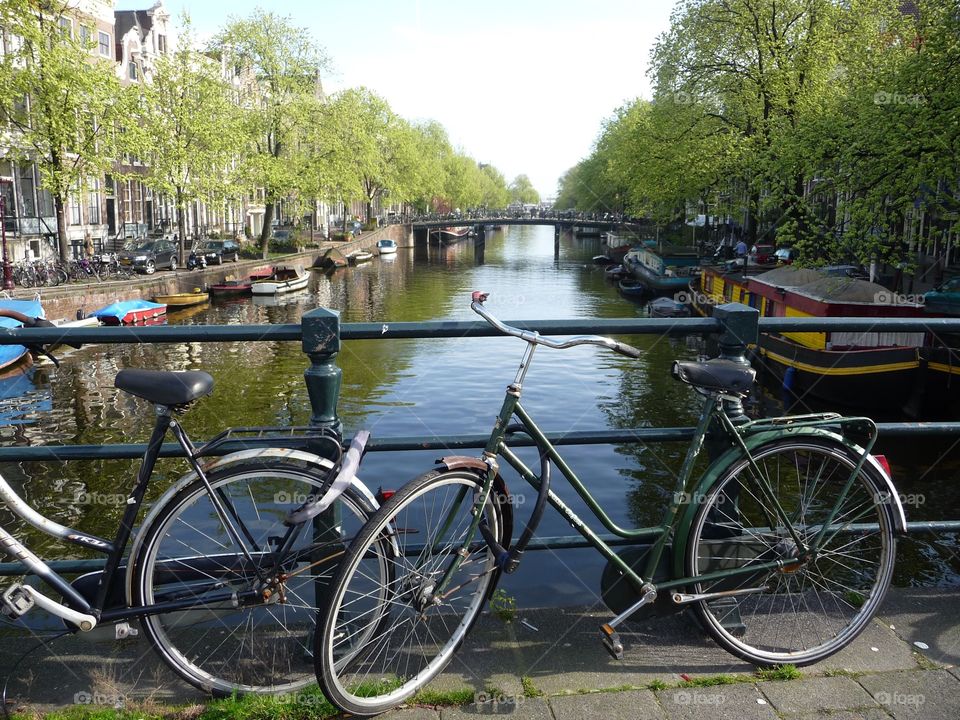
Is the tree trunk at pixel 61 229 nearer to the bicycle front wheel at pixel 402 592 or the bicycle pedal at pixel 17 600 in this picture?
the bicycle pedal at pixel 17 600

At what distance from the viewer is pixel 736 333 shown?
3496mm

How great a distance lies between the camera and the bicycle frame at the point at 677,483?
2996 millimetres

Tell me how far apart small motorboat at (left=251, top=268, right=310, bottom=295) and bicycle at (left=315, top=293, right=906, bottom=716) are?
39.5 m

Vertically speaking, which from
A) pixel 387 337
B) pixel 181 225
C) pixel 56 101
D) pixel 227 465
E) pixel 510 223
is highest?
pixel 56 101

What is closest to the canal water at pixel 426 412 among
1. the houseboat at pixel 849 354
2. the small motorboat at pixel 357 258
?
the houseboat at pixel 849 354

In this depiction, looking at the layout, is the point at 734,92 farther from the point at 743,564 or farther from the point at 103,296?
the point at 743,564

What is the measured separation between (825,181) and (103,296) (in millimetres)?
24951

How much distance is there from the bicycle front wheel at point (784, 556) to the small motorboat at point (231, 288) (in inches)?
1558

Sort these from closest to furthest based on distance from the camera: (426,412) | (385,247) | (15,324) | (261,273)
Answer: (426,412) < (15,324) < (261,273) < (385,247)

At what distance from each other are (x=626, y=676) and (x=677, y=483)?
2.39 feet

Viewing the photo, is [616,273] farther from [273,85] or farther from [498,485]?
[498,485]

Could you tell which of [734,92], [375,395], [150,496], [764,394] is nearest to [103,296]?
[375,395]

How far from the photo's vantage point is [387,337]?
344 cm

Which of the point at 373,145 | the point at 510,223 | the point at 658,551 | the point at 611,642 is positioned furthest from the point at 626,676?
the point at 510,223
